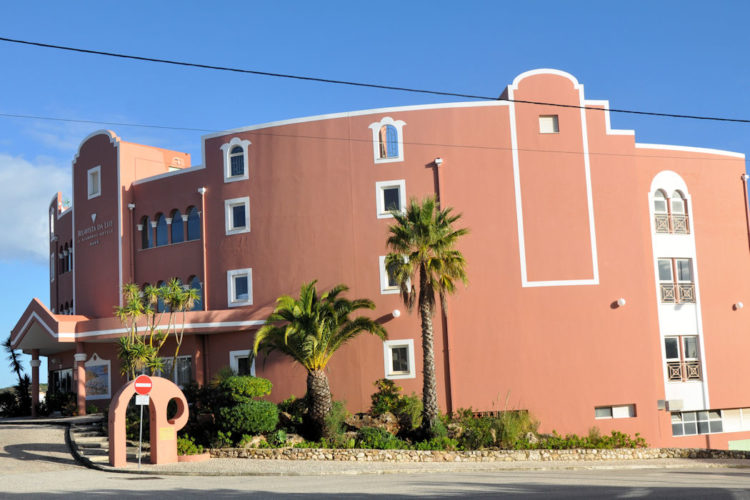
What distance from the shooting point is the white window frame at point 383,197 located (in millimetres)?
33062

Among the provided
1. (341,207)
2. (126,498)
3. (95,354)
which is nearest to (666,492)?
(126,498)

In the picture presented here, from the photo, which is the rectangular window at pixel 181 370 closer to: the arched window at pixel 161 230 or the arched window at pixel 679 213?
the arched window at pixel 161 230

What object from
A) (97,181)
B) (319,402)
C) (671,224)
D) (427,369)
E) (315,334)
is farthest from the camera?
(97,181)

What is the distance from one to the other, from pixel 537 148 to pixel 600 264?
17.3 feet

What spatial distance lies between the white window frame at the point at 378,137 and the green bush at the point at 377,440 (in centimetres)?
1124

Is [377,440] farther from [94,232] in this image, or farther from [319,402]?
[94,232]

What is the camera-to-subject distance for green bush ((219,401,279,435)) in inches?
1040

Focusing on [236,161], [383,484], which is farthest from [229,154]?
[383,484]

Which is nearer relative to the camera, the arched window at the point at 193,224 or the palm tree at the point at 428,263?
the palm tree at the point at 428,263

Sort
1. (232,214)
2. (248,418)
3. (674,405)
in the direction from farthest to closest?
(232,214)
(674,405)
(248,418)

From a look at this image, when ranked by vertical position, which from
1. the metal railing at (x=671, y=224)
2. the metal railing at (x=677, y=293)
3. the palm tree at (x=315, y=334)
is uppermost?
the metal railing at (x=671, y=224)

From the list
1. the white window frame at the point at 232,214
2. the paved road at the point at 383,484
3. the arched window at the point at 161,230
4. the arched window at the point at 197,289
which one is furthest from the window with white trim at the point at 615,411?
the arched window at the point at 161,230

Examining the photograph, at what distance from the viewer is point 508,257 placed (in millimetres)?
32219

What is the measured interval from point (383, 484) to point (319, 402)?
840 cm
